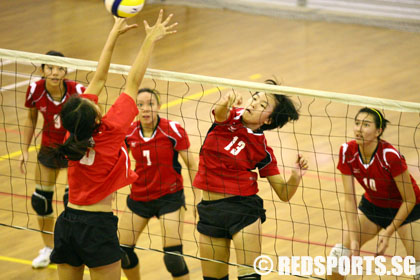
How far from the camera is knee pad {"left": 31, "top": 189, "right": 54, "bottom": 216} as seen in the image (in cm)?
675

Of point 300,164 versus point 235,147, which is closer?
point 300,164

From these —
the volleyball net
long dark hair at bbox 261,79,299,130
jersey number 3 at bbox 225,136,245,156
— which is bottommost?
the volleyball net

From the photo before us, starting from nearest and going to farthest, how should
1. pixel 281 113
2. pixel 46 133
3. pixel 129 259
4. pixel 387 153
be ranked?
pixel 281 113
pixel 387 153
pixel 129 259
pixel 46 133

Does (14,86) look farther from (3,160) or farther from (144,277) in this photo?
(144,277)

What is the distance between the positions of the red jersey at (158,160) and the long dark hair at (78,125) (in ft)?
5.09

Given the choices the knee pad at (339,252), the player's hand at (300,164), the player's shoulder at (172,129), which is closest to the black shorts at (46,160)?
the player's shoulder at (172,129)

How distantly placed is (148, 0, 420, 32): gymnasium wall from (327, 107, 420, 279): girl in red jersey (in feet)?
30.1

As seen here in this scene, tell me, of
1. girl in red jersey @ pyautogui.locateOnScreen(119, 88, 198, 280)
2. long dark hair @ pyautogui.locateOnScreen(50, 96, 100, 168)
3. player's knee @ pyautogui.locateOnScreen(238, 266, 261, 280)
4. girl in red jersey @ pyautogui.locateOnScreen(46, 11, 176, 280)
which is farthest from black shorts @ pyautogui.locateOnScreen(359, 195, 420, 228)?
long dark hair @ pyautogui.locateOnScreen(50, 96, 100, 168)

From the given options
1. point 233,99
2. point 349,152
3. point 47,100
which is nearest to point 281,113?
point 233,99

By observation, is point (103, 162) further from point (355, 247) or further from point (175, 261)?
point (355, 247)

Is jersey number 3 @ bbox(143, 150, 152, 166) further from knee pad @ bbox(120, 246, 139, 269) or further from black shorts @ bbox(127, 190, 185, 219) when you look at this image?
knee pad @ bbox(120, 246, 139, 269)

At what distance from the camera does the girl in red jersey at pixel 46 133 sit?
672 cm

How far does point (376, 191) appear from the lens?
5.96 m

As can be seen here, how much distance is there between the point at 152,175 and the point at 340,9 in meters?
10.4
